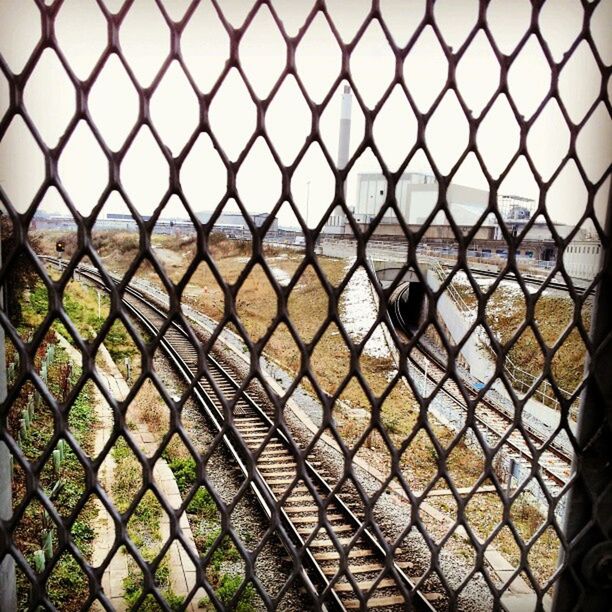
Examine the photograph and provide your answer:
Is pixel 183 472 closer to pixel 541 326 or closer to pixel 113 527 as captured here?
pixel 113 527

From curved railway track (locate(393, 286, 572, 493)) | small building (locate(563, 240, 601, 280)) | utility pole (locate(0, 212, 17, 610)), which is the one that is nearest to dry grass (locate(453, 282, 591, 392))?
curved railway track (locate(393, 286, 572, 493))

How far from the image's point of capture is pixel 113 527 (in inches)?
142

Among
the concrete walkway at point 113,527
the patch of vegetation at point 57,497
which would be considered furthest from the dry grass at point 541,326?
the patch of vegetation at point 57,497

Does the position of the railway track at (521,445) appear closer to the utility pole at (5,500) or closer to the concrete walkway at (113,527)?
the concrete walkway at (113,527)

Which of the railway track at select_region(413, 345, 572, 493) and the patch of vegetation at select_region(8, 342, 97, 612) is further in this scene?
the railway track at select_region(413, 345, 572, 493)

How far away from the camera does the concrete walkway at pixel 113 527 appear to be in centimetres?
291

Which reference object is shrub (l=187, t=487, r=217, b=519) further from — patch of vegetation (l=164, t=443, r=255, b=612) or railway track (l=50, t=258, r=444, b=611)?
railway track (l=50, t=258, r=444, b=611)

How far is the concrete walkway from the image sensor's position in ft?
9.55

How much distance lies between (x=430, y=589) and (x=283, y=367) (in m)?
3.04

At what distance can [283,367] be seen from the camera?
5.71m

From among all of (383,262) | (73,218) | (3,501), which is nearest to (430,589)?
(383,262)

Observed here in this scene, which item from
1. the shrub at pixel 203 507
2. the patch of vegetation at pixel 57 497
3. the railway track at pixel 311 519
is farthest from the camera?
the shrub at pixel 203 507

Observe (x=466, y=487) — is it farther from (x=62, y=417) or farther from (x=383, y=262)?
(x=62, y=417)

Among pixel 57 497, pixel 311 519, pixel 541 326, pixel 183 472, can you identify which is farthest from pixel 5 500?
pixel 541 326
